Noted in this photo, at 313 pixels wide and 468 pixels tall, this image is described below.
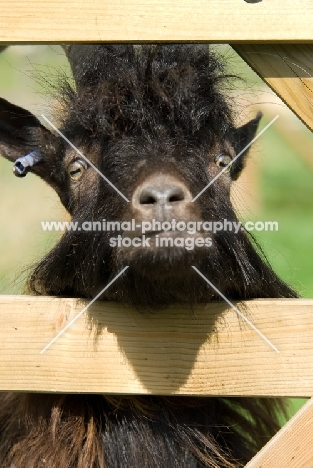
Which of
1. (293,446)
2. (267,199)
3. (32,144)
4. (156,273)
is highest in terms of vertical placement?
(267,199)

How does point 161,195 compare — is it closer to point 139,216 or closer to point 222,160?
point 139,216

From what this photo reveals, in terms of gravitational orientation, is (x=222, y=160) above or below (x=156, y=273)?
above

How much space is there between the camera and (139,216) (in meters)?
2.54

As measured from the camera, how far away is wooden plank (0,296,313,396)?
2.78 metres

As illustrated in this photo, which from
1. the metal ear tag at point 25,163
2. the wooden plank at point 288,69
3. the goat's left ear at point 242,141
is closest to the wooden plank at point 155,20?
the wooden plank at point 288,69

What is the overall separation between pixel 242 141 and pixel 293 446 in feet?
4.96

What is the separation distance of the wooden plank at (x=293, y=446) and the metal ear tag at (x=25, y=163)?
152 cm

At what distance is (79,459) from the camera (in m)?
3.18

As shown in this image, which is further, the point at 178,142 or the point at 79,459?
the point at 79,459

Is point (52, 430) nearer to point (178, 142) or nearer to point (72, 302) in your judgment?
point (72, 302)

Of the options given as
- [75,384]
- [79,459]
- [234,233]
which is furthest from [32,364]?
[234,233]

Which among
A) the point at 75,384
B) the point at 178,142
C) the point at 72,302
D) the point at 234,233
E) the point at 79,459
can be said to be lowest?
the point at 79,459

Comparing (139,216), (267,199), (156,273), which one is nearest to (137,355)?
(156,273)

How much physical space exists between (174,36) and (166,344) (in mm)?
1132
